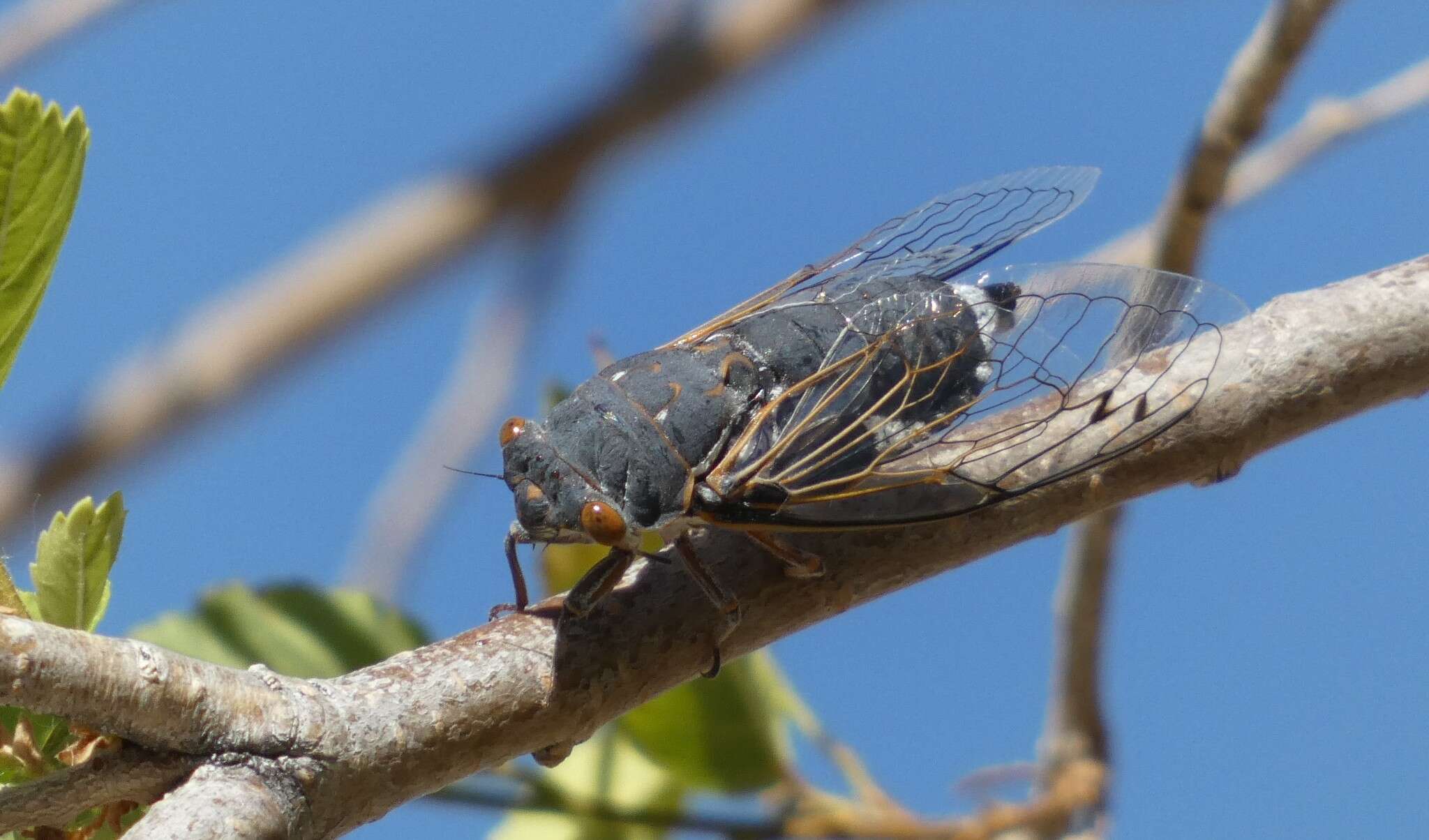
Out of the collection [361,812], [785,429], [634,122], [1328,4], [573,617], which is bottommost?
[361,812]

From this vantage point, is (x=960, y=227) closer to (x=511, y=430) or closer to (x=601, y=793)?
(x=511, y=430)

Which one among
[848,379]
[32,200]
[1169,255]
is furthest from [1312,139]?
[32,200]

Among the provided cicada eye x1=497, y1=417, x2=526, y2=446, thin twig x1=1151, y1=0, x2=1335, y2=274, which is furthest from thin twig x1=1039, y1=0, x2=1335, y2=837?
cicada eye x1=497, y1=417, x2=526, y2=446

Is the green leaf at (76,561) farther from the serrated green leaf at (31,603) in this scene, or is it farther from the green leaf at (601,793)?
the green leaf at (601,793)

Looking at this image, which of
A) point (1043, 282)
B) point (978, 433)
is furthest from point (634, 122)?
point (978, 433)

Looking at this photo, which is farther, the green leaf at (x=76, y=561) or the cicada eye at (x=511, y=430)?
the cicada eye at (x=511, y=430)

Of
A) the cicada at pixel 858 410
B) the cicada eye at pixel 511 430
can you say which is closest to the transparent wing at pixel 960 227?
the cicada at pixel 858 410

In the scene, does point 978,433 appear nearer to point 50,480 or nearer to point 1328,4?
point 1328,4
